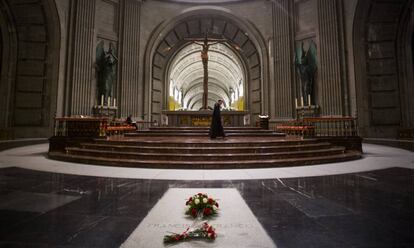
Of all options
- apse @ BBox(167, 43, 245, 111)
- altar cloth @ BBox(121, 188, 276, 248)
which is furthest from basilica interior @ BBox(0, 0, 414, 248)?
apse @ BBox(167, 43, 245, 111)

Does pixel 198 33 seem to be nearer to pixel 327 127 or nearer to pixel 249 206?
pixel 327 127

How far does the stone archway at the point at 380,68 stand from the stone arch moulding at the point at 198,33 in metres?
5.33

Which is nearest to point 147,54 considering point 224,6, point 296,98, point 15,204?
point 224,6

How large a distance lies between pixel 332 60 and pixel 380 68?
2.17 metres

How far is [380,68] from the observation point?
10438mm

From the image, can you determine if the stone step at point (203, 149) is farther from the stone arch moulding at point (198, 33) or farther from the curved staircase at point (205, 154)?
the stone arch moulding at point (198, 33)

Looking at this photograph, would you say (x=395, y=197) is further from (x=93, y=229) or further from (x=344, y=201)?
(x=93, y=229)

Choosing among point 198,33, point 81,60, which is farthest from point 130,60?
point 198,33

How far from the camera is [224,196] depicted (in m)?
2.65

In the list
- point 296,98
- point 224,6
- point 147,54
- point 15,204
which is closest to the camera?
point 15,204

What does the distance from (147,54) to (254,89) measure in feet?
26.6

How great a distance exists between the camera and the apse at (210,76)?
18469 millimetres

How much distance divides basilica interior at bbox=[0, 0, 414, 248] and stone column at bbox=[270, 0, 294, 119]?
0.08 meters

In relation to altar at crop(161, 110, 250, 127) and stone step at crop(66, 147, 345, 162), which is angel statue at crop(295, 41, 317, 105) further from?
stone step at crop(66, 147, 345, 162)
